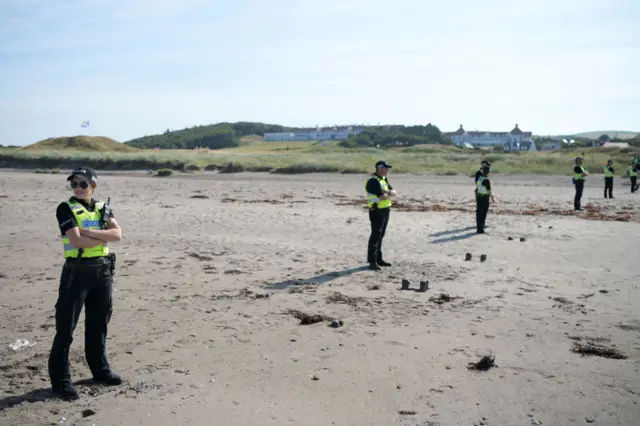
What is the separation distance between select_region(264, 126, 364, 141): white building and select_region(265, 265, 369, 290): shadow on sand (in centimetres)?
14970

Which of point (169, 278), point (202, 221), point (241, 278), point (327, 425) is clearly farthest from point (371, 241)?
point (202, 221)

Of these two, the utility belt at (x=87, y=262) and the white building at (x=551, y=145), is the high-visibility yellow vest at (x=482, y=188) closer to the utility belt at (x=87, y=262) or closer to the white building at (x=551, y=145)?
the utility belt at (x=87, y=262)

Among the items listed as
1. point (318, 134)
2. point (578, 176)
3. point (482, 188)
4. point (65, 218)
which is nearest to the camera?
point (65, 218)

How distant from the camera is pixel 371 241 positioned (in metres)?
11.4

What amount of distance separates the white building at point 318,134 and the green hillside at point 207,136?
10.9m

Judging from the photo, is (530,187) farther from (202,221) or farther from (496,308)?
(496,308)

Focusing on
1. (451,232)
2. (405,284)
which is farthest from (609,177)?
(405,284)

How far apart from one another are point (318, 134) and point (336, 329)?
163 meters

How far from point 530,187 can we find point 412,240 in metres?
20.9

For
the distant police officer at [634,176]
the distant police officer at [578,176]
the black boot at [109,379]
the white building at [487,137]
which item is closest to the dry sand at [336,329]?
the black boot at [109,379]

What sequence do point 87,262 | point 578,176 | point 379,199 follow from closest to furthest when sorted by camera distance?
point 87,262 < point 379,199 < point 578,176

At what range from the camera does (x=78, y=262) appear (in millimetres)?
5352

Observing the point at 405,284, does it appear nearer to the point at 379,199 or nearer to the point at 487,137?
the point at 379,199

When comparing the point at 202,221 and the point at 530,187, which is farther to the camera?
the point at 530,187
